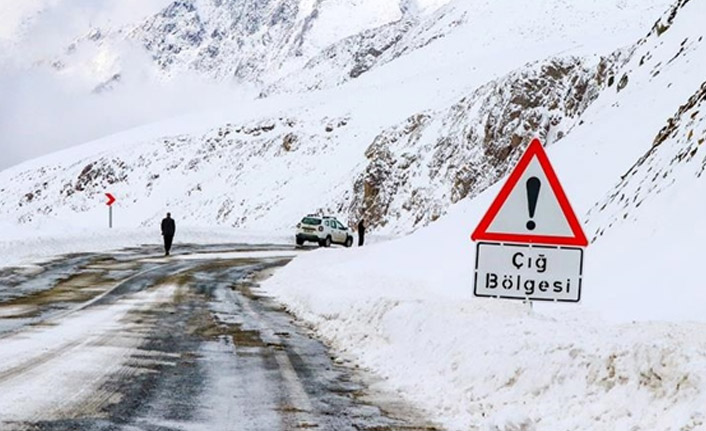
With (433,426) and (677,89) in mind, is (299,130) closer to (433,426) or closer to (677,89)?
(677,89)

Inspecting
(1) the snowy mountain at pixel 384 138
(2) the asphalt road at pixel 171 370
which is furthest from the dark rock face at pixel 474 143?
(2) the asphalt road at pixel 171 370

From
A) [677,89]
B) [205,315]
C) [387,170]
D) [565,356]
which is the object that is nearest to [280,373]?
[565,356]

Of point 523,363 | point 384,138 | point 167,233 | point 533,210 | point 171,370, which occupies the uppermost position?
point 384,138

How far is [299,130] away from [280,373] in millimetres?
78217

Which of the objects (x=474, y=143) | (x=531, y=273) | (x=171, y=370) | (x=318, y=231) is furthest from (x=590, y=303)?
(x=474, y=143)

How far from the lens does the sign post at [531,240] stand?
6879mm

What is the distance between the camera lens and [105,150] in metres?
110

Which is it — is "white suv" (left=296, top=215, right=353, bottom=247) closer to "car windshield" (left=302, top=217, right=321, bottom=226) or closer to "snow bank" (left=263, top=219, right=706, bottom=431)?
"car windshield" (left=302, top=217, right=321, bottom=226)

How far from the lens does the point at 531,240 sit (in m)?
6.93

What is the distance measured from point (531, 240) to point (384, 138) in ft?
206

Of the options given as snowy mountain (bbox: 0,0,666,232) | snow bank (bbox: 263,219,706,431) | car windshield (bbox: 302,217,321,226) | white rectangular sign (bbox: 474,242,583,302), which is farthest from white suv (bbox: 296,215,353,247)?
white rectangular sign (bbox: 474,242,583,302)

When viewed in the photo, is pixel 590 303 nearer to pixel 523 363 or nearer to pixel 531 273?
pixel 531 273

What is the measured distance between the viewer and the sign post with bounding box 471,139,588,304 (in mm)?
6879

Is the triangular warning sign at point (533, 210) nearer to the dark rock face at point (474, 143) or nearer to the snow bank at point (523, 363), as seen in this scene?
the snow bank at point (523, 363)
